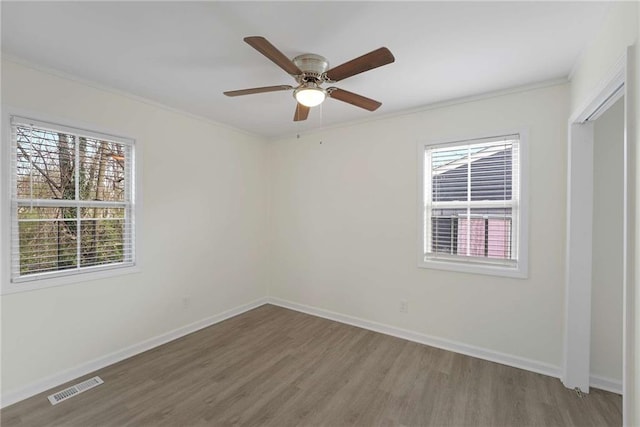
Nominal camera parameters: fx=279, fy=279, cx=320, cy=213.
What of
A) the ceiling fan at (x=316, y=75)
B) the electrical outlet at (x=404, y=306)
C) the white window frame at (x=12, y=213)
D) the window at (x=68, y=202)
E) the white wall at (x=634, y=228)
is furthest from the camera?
the electrical outlet at (x=404, y=306)

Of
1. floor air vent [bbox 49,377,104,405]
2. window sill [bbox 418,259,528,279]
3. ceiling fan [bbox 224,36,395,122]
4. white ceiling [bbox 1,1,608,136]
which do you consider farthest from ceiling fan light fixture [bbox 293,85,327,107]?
floor air vent [bbox 49,377,104,405]

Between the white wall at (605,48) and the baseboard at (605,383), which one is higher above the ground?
the white wall at (605,48)

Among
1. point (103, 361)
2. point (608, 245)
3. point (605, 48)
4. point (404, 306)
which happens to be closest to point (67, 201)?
point (103, 361)

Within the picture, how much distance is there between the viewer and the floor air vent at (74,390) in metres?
2.10

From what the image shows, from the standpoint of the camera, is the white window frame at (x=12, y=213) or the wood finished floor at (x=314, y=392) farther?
the white window frame at (x=12, y=213)

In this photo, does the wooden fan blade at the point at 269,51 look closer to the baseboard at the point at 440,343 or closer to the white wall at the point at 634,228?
the white wall at the point at 634,228

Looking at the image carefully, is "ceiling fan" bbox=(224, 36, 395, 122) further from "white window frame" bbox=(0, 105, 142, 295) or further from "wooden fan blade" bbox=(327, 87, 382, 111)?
"white window frame" bbox=(0, 105, 142, 295)

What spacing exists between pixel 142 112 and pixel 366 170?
8.20 feet

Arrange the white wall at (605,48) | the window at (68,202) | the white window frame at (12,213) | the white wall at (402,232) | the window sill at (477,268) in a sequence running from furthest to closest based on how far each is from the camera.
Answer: the window sill at (477,268) < the white wall at (402,232) < the window at (68,202) < the white window frame at (12,213) < the white wall at (605,48)

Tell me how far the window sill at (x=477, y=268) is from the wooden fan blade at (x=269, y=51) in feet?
7.60

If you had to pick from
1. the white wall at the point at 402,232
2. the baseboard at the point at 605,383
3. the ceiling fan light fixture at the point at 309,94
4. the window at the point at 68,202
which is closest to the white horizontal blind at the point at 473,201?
the white wall at the point at 402,232

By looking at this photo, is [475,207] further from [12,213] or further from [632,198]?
[12,213]

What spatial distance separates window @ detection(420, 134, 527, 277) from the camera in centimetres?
262

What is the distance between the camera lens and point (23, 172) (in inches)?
84.9
